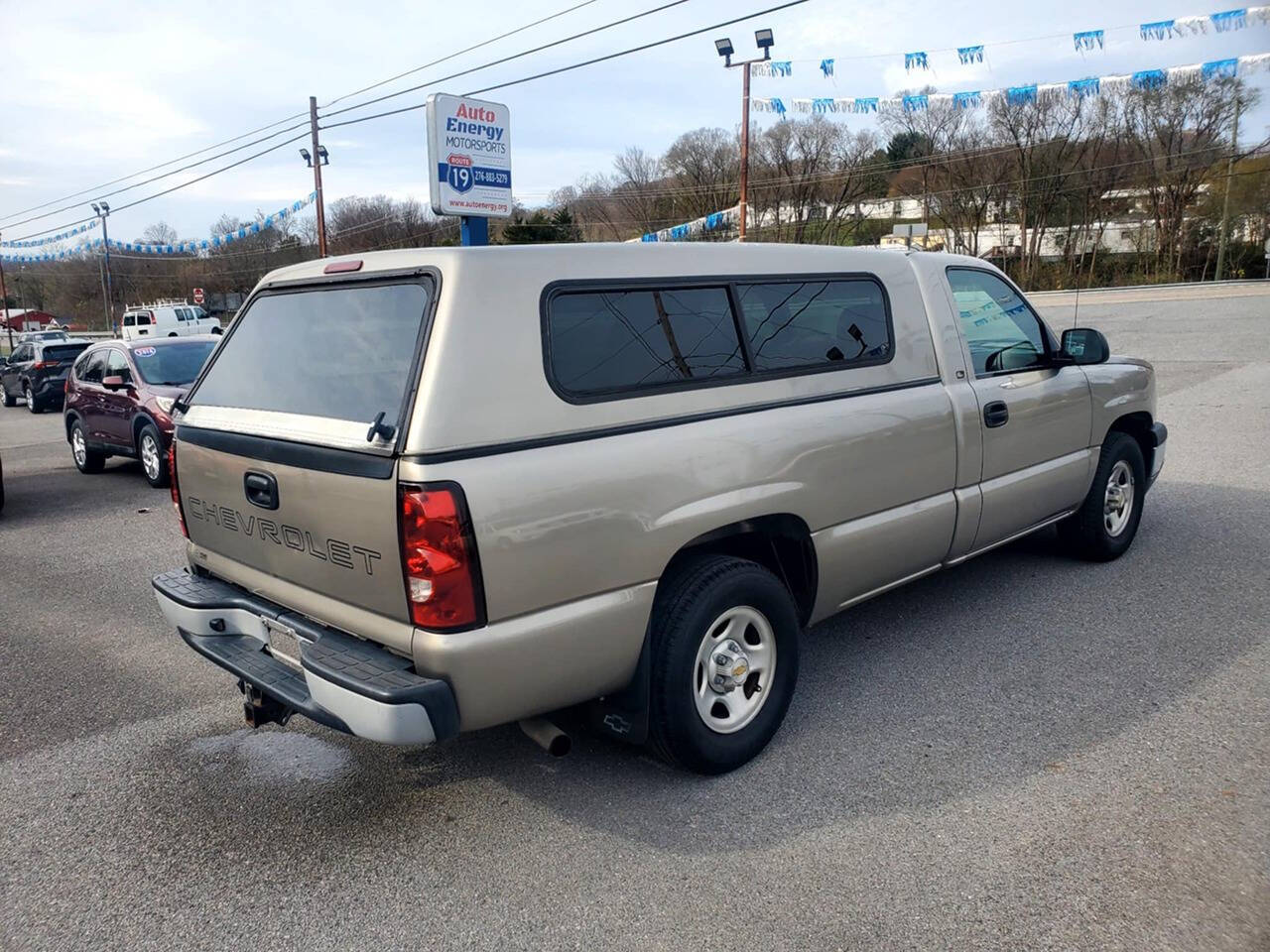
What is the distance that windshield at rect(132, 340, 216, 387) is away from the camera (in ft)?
33.8

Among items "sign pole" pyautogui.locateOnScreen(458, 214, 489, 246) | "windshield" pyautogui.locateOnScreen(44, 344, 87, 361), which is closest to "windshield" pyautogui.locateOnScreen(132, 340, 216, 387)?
"sign pole" pyautogui.locateOnScreen(458, 214, 489, 246)

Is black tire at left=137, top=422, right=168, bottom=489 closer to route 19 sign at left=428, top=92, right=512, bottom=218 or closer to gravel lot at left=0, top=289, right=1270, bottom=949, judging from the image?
gravel lot at left=0, top=289, right=1270, bottom=949

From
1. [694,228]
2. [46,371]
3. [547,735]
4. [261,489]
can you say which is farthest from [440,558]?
[694,228]

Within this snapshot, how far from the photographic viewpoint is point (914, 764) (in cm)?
345

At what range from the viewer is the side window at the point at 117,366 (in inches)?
412

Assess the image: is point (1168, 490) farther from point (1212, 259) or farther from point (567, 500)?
point (1212, 259)

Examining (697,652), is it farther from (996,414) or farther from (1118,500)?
(1118,500)

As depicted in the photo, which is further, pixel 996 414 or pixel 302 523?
pixel 996 414

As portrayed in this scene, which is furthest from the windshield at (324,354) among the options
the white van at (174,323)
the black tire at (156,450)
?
the white van at (174,323)

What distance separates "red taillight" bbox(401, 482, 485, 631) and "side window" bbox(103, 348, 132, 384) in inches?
365

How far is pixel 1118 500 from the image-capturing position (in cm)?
575

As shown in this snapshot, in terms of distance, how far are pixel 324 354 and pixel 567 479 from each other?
1116 mm

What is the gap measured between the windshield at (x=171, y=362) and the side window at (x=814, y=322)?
8486 millimetres

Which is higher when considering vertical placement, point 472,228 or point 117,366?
point 472,228
